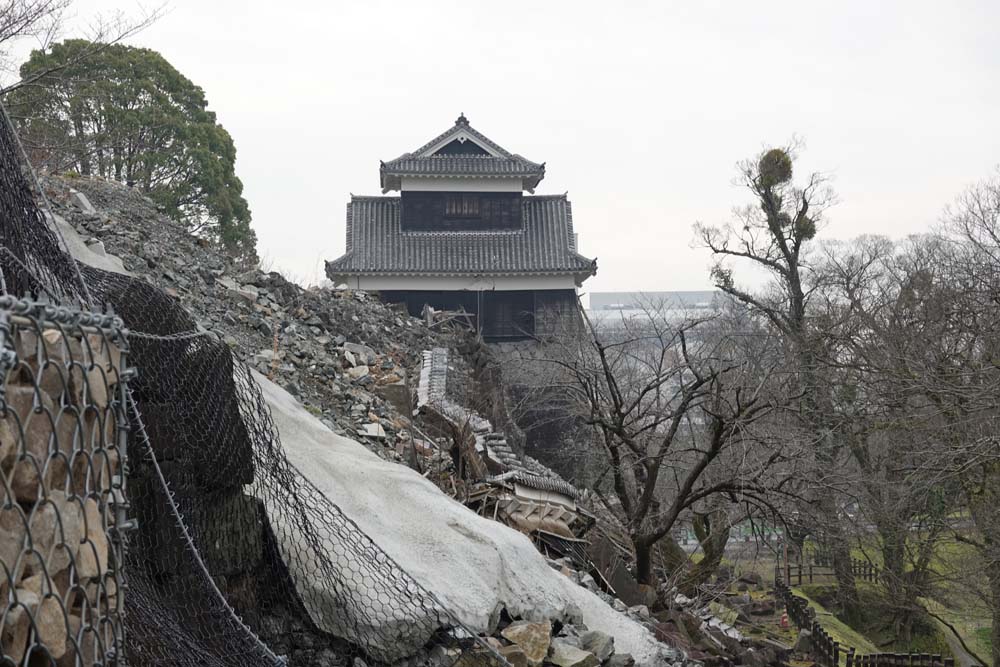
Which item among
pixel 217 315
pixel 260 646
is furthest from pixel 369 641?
pixel 217 315

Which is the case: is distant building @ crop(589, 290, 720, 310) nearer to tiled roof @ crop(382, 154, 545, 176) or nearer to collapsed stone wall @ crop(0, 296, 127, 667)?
tiled roof @ crop(382, 154, 545, 176)

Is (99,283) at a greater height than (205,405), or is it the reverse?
(99,283)

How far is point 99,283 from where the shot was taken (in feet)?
12.2

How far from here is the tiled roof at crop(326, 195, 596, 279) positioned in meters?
24.2

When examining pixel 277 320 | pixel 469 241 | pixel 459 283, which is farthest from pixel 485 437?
pixel 469 241

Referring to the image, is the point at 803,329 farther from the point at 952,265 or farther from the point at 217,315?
the point at 217,315

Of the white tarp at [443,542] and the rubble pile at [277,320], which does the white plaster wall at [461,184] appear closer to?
the rubble pile at [277,320]

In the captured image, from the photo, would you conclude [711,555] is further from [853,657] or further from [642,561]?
[853,657]

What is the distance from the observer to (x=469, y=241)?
2527cm

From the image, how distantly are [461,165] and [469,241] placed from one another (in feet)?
7.00

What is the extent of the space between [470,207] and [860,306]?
11.5m

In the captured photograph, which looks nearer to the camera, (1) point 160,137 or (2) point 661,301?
(2) point 661,301

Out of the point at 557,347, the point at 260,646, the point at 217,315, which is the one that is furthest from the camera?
the point at 557,347

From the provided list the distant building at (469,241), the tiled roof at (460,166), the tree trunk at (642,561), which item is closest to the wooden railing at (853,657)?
the tree trunk at (642,561)
